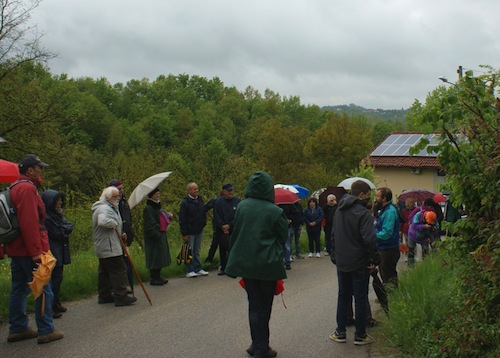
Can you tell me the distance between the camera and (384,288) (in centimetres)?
769

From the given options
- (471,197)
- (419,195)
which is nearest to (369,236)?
(471,197)

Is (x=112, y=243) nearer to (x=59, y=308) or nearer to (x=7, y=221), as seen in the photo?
(x=59, y=308)

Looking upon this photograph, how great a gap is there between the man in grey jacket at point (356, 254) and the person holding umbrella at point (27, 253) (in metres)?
3.34

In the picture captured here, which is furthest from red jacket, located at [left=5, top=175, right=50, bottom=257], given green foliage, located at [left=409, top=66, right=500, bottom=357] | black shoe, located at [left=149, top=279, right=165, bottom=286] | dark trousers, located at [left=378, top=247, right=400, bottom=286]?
dark trousers, located at [left=378, top=247, right=400, bottom=286]

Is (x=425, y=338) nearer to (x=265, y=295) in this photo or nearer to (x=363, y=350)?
(x=363, y=350)

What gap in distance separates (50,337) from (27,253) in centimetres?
102

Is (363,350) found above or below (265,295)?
below

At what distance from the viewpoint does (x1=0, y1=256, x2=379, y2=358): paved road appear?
6.44 m

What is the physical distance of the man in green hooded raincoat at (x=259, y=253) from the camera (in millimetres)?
6082

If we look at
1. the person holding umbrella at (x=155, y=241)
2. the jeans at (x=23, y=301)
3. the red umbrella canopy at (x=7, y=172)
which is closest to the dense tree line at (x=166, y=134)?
the person holding umbrella at (x=155, y=241)

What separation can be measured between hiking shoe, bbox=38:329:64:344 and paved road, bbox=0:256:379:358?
0.21ft

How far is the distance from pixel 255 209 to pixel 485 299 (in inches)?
94.2

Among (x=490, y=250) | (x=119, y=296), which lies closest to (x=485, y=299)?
(x=490, y=250)

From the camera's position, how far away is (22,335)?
675 cm
